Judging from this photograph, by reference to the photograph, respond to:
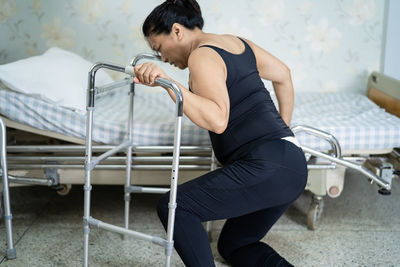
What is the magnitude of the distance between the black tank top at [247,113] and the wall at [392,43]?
1.80m

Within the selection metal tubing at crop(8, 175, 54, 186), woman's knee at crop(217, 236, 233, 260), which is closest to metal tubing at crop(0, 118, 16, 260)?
metal tubing at crop(8, 175, 54, 186)

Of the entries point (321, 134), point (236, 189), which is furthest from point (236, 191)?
point (321, 134)

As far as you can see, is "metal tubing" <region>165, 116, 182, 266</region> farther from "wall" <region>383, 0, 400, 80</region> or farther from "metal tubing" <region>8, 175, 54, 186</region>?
"wall" <region>383, 0, 400, 80</region>

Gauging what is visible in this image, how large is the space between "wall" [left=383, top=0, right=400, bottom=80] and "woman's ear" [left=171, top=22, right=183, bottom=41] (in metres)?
1.99

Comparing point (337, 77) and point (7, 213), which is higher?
point (337, 77)

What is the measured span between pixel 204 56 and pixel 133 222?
4.15 feet

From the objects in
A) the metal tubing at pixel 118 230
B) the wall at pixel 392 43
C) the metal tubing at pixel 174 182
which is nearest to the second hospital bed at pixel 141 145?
the metal tubing at pixel 118 230

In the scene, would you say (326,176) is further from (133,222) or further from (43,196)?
(43,196)

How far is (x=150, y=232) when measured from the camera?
2426 millimetres

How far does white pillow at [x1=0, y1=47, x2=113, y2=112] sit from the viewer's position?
7.59 feet

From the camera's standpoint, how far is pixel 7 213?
81.2 inches

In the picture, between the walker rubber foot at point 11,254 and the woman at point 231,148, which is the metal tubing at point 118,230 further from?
the walker rubber foot at point 11,254

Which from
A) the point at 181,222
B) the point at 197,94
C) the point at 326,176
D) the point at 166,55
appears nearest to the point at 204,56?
the point at 197,94

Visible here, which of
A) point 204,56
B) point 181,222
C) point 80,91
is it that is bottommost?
point 181,222
